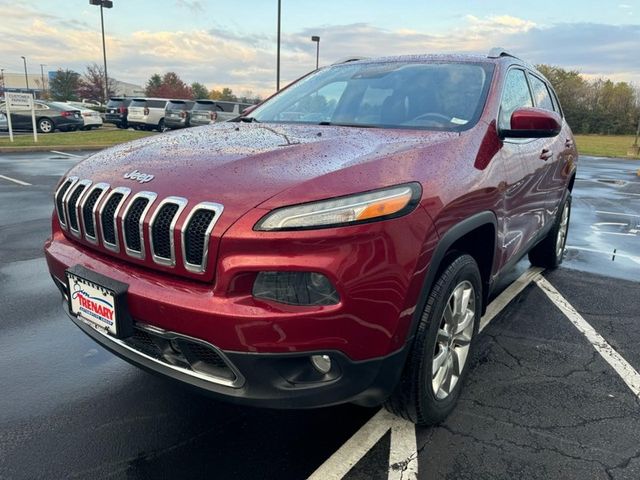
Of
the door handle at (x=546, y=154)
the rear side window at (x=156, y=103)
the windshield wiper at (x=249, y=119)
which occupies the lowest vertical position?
the rear side window at (x=156, y=103)

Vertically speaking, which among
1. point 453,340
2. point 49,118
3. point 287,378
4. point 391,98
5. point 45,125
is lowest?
point 45,125

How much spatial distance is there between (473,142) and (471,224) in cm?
45

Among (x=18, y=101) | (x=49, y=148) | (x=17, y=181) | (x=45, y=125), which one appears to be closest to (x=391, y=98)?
(x=17, y=181)

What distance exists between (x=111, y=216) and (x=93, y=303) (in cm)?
37

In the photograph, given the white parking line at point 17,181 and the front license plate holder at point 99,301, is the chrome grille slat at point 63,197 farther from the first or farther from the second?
the white parking line at point 17,181

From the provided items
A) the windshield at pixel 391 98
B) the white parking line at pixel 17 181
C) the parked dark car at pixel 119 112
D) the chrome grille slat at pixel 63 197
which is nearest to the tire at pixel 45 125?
the parked dark car at pixel 119 112

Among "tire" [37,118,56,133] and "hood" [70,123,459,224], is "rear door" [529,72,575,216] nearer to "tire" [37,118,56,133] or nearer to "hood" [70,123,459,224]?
"hood" [70,123,459,224]

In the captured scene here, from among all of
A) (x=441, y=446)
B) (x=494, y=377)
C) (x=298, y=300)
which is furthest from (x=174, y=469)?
(x=494, y=377)

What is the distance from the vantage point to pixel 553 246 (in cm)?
499

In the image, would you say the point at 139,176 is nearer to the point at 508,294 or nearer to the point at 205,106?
the point at 508,294

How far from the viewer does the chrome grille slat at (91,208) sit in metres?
2.26

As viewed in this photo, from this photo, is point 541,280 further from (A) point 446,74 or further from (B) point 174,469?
(B) point 174,469

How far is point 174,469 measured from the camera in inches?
87.1

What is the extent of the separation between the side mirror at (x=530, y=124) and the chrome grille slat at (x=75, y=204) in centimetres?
217
